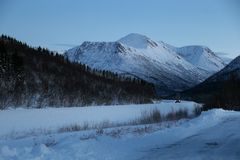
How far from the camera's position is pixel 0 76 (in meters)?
62.5

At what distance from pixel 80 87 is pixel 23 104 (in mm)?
33133

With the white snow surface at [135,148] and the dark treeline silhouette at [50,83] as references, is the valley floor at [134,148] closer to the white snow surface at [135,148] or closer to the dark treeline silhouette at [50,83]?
the white snow surface at [135,148]

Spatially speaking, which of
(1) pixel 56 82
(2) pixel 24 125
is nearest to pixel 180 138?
(2) pixel 24 125

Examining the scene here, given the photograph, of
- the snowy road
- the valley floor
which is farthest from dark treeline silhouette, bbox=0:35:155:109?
the snowy road

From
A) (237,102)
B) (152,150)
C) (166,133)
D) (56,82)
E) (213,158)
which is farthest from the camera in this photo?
(56,82)

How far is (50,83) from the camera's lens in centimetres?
8188

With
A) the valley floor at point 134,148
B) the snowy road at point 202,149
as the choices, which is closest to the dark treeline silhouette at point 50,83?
the valley floor at point 134,148

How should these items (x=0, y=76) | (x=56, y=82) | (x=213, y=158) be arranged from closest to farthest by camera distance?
(x=213, y=158) → (x=0, y=76) → (x=56, y=82)

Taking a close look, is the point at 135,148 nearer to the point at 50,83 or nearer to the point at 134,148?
the point at 134,148

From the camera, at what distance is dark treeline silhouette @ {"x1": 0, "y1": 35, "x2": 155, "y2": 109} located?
63719 millimetres

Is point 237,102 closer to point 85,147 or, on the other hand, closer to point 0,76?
point 0,76

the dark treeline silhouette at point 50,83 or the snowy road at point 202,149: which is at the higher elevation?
the dark treeline silhouette at point 50,83

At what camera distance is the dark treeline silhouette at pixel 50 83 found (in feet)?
209

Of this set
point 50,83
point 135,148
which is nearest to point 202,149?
point 135,148
